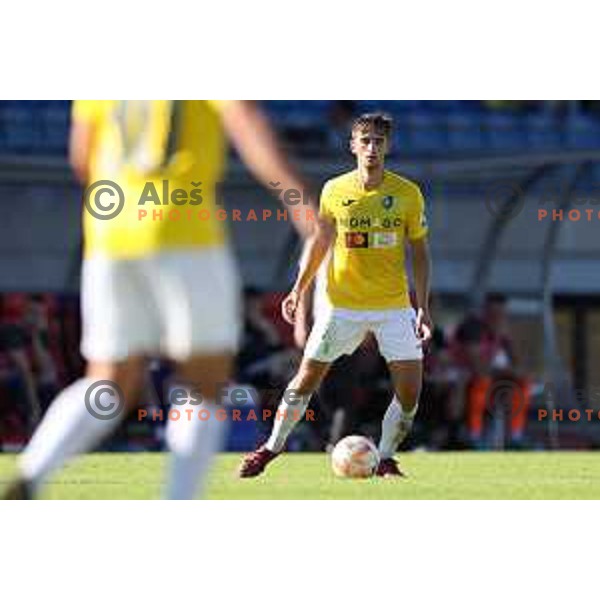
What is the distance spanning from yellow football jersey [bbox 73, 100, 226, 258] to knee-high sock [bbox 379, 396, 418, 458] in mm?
3171

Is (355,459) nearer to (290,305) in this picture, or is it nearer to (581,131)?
(290,305)

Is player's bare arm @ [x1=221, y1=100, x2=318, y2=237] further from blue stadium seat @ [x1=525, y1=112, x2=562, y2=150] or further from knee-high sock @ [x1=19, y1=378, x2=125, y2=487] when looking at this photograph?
blue stadium seat @ [x1=525, y1=112, x2=562, y2=150]

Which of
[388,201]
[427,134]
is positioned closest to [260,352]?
[388,201]

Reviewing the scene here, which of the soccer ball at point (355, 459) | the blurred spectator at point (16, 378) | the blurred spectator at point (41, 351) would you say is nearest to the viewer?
the soccer ball at point (355, 459)

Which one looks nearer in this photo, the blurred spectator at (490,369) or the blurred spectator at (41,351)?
the blurred spectator at (41,351)

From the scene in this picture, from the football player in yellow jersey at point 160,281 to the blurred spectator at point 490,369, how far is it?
6.42 meters

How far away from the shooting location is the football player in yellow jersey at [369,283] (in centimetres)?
1030

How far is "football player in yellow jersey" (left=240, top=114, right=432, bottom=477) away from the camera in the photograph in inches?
406

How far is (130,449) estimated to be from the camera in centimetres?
1191

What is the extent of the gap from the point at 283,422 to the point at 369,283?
2.61 ft

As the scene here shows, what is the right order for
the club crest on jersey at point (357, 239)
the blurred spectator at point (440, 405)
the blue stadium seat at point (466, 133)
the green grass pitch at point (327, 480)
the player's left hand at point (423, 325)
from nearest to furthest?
the green grass pitch at point (327, 480), the player's left hand at point (423, 325), the club crest on jersey at point (357, 239), the blue stadium seat at point (466, 133), the blurred spectator at point (440, 405)

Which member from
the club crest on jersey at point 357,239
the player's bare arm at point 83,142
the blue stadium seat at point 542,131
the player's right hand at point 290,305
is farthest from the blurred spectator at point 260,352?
the player's bare arm at point 83,142

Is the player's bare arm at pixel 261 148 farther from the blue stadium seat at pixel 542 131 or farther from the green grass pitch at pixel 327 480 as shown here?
the blue stadium seat at pixel 542 131
